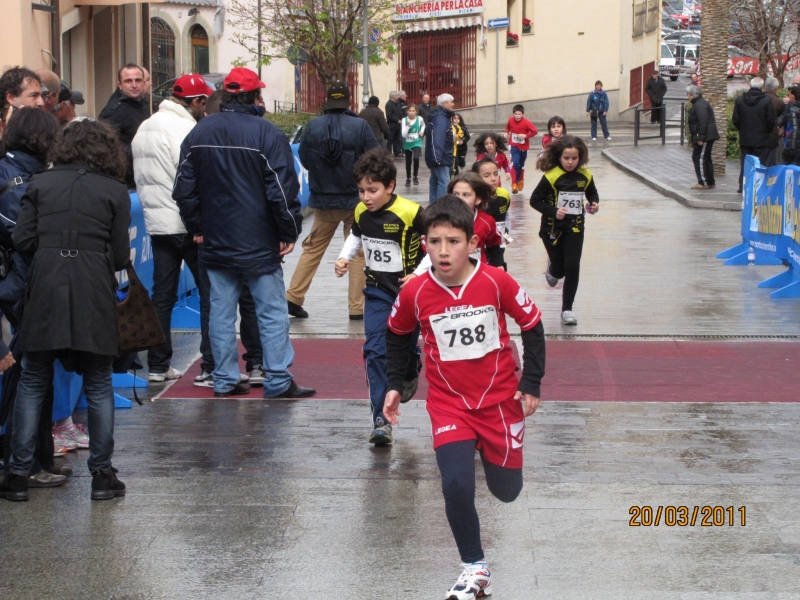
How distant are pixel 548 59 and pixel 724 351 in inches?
1352

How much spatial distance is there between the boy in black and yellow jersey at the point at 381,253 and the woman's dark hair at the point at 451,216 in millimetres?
1775

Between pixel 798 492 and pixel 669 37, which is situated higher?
pixel 669 37

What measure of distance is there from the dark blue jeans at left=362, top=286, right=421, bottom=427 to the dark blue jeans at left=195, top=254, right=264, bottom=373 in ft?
5.02

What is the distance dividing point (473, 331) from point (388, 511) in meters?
1.26

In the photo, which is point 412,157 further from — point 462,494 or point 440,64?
point 440,64

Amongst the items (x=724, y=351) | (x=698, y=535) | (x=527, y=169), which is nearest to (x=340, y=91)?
(x=724, y=351)

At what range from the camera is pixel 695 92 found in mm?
20203

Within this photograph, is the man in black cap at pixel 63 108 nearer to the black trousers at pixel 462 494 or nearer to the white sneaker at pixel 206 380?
the white sneaker at pixel 206 380

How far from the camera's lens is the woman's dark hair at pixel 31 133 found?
5.46 m

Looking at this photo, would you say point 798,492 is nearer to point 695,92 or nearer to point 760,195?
point 760,195

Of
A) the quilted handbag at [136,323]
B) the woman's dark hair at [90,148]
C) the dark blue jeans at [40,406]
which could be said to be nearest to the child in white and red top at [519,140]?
the quilted handbag at [136,323]

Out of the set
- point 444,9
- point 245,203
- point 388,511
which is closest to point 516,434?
point 388,511

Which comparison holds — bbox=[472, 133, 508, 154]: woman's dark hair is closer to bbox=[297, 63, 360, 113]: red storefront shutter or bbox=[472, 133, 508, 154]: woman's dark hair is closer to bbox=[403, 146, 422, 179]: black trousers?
bbox=[403, 146, 422, 179]: black trousers
